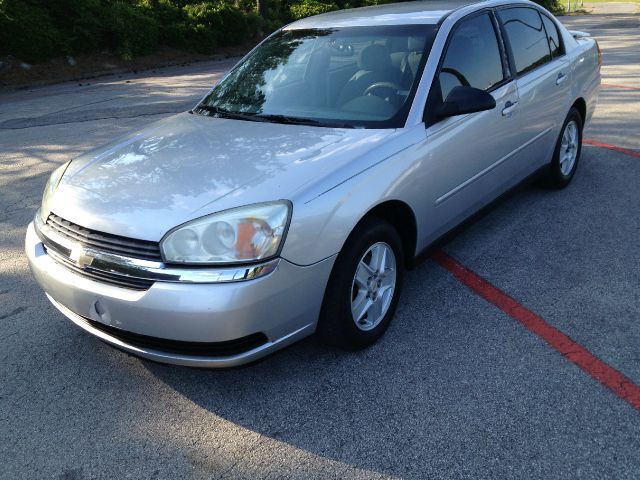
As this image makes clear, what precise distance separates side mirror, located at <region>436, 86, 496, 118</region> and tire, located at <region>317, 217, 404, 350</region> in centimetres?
76

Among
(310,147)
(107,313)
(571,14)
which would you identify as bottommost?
(571,14)

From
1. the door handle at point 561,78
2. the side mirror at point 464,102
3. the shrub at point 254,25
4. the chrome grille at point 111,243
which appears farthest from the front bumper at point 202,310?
the shrub at point 254,25

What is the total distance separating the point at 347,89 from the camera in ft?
11.6

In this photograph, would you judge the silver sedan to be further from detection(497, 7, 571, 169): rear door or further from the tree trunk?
the tree trunk

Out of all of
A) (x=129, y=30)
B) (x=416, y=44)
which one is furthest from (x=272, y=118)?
(x=129, y=30)

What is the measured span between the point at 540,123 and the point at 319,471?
10.8 ft

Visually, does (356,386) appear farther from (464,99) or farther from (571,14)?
(571,14)

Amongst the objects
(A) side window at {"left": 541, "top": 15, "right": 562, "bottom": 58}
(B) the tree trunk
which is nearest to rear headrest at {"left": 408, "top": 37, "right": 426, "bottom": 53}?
(A) side window at {"left": 541, "top": 15, "right": 562, "bottom": 58}

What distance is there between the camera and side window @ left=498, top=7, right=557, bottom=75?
427cm

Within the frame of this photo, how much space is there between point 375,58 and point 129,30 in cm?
1489

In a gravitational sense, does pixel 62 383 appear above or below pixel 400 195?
below

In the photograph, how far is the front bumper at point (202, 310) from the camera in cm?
237

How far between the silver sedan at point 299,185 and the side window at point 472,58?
0.05 feet

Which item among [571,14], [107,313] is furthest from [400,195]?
[571,14]
